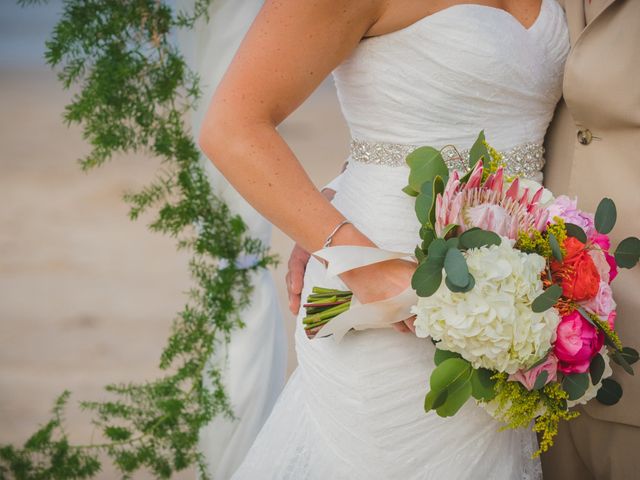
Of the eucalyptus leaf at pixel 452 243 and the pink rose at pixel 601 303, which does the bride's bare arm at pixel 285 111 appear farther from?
the pink rose at pixel 601 303

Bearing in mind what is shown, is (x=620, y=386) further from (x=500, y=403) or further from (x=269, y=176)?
(x=269, y=176)

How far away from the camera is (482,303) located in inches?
52.7

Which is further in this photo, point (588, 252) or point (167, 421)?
point (167, 421)

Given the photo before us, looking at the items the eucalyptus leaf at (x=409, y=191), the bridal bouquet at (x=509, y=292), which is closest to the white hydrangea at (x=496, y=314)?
the bridal bouquet at (x=509, y=292)

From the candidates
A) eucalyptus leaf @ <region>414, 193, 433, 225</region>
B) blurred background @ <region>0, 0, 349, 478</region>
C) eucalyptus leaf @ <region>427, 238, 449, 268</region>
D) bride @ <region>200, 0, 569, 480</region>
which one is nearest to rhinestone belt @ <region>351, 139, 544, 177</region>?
bride @ <region>200, 0, 569, 480</region>

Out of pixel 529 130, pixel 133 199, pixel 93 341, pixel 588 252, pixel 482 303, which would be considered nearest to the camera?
pixel 482 303

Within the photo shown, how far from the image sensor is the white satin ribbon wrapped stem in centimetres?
143

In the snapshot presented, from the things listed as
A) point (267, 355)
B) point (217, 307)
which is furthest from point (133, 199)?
point (267, 355)

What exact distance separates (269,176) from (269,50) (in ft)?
0.75

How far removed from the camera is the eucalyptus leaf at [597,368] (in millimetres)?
1464

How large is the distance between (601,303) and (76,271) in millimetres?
5549

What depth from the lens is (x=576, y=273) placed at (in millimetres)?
1408

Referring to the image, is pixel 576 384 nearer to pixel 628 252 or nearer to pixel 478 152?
pixel 628 252

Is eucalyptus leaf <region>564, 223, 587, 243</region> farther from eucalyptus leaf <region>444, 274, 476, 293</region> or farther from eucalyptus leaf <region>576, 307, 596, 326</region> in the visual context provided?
eucalyptus leaf <region>444, 274, 476, 293</region>
